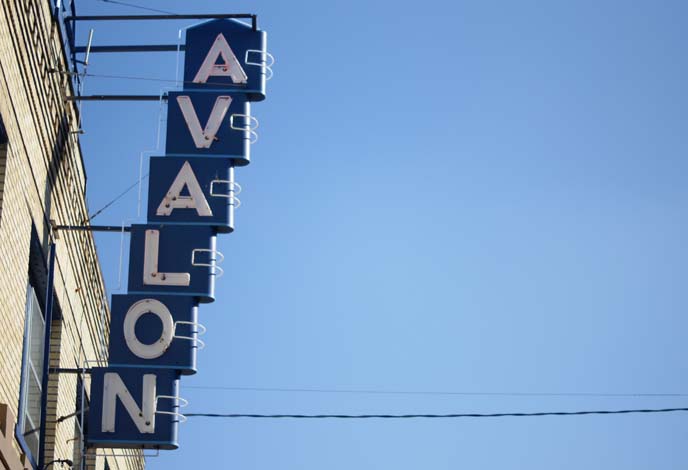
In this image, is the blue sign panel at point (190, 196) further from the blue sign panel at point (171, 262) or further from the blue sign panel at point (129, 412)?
the blue sign panel at point (129, 412)

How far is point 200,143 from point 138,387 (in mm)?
3110

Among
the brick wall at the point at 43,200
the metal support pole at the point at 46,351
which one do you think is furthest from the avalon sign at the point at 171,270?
the brick wall at the point at 43,200

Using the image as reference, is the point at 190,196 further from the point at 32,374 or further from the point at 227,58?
the point at 32,374

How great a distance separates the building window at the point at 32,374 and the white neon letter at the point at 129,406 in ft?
2.69

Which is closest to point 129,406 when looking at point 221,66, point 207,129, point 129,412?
point 129,412

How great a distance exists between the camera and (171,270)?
17094mm

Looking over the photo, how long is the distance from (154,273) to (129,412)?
1677 millimetres

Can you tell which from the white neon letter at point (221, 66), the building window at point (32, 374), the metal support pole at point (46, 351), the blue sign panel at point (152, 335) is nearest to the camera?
the metal support pole at point (46, 351)

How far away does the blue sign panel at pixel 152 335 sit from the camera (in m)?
16.9

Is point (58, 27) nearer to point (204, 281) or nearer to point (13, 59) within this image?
point (13, 59)

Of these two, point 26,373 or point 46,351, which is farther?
point 46,351

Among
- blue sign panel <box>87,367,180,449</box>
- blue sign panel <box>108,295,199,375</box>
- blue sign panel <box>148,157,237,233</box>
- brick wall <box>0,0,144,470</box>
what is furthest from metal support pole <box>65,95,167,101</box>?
blue sign panel <box>87,367,180,449</box>

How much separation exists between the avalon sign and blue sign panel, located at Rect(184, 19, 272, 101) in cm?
7

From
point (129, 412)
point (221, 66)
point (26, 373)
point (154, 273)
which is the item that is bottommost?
point (129, 412)
